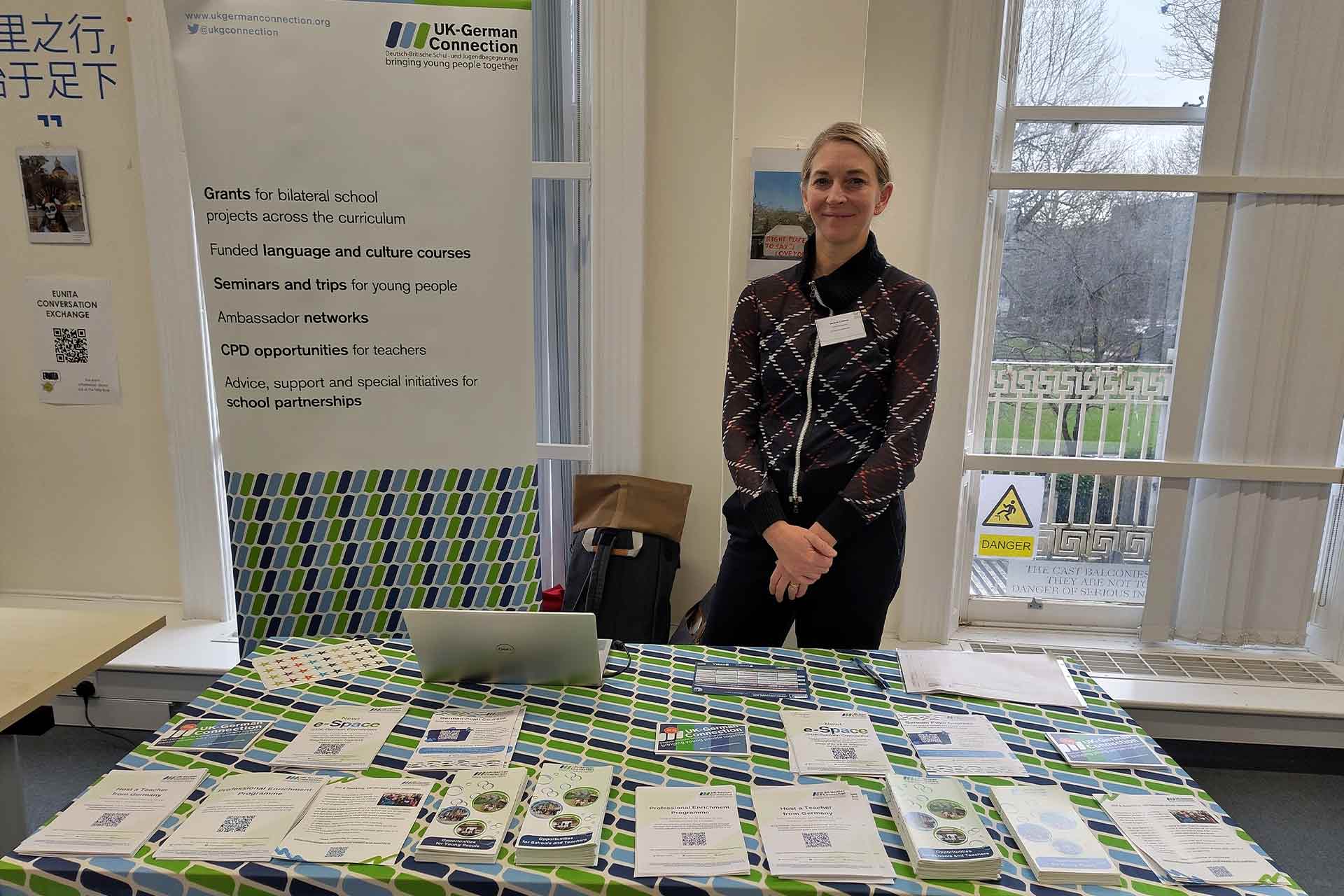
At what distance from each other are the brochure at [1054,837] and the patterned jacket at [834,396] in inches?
25.5

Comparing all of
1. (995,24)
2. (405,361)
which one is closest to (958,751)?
(405,361)

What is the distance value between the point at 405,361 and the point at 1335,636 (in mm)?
3067

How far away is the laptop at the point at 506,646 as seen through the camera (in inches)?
48.3

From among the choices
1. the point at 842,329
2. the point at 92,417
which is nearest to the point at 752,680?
the point at 842,329

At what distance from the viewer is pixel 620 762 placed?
108cm

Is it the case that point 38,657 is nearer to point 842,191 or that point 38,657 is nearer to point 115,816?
point 115,816

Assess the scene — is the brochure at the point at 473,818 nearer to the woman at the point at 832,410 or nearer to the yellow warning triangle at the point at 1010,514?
the woman at the point at 832,410

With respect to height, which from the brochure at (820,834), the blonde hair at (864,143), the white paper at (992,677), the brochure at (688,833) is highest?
the blonde hair at (864,143)

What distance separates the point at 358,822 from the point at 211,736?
354mm

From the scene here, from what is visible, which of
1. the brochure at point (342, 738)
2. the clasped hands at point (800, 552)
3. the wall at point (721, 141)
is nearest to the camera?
the brochure at point (342, 738)

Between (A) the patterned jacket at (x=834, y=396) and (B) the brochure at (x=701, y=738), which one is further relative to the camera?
(A) the patterned jacket at (x=834, y=396)

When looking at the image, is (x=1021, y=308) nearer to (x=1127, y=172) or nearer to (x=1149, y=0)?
(x=1127, y=172)

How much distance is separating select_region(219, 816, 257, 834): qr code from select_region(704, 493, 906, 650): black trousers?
3.37 feet

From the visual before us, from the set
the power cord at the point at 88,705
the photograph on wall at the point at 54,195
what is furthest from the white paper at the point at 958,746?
the photograph on wall at the point at 54,195
